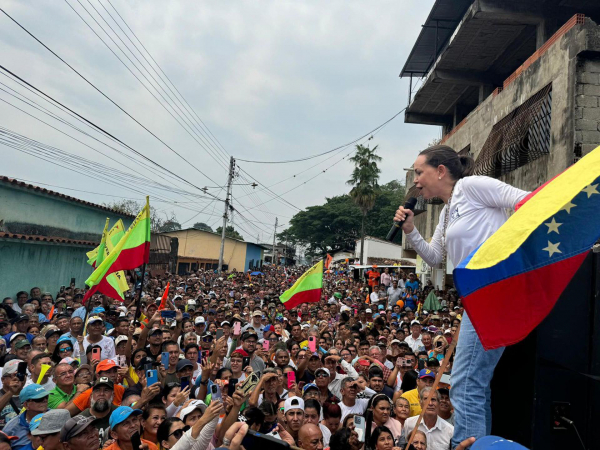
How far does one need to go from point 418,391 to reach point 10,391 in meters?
4.61

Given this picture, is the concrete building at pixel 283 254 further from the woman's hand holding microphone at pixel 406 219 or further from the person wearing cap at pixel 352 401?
the woman's hand holding microphone at pixel 406 219

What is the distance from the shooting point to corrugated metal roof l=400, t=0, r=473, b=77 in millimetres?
16672

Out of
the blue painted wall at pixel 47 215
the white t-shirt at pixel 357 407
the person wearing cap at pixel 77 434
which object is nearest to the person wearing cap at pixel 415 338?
the white t-shirt at pixel 357 407

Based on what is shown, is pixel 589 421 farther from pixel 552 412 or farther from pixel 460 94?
pixel 460 94

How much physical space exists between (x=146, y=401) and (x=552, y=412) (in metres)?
3.78

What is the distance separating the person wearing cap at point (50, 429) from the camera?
3.78 meters

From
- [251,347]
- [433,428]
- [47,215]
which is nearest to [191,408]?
[433,428]

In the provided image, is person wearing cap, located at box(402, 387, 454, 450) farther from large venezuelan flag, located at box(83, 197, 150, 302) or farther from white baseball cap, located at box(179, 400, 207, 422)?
large venezuelan flag, located at box(83, 197, 150, 302)

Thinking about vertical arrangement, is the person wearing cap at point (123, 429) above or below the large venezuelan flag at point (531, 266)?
below

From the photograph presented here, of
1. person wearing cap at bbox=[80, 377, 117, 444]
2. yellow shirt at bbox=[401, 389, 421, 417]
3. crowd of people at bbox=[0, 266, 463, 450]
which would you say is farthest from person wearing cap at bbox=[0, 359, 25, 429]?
yellow shirt at bbox=[401, 389, 421, 417]

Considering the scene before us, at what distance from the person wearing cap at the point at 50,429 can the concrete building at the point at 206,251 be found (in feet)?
113

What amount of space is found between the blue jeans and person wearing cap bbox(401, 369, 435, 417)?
350 centimetres

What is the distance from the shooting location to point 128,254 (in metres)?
9.18

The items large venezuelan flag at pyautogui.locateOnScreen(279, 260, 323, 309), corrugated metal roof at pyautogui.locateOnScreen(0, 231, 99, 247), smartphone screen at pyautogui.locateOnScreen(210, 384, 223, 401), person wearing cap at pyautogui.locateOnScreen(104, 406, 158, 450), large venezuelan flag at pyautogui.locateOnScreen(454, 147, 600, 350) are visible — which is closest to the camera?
large venezuelan flag at pyautogui.locateOnScreen(454, 147, 600, 350)
